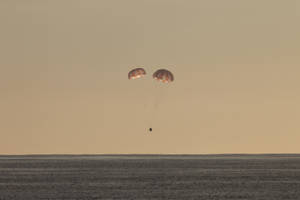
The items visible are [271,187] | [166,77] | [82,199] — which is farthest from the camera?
[166,77]

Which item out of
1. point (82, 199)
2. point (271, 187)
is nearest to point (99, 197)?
point (82, 199)

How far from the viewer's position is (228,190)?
6619 centimetres

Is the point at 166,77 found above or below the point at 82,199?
above

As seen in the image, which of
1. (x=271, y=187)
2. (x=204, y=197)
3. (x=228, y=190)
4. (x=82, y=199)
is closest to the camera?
(x=82, y=199)

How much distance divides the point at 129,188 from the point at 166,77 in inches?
730

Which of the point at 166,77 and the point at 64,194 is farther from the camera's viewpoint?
the point at 166,77

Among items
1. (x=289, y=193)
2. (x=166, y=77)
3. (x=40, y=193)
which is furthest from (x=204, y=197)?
(x=166, y=77)

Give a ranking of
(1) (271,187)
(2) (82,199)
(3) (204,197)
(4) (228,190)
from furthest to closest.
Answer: (1) (271,187) < (4) (228,190) < (3) (204,197) < (2) (82,199)

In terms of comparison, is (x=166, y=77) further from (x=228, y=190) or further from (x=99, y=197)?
(x=99, y=197)

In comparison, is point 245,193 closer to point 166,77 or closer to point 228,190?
point 228,190

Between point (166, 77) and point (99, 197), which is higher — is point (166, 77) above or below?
above

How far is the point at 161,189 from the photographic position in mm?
66812

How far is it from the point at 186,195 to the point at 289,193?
24.1 feet

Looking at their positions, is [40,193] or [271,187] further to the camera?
[271,187]
